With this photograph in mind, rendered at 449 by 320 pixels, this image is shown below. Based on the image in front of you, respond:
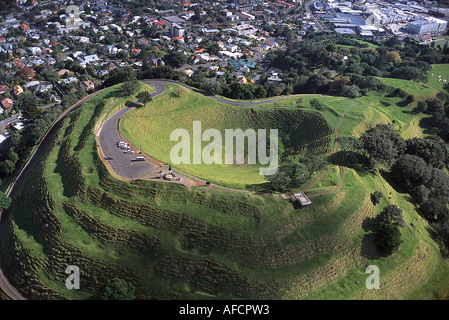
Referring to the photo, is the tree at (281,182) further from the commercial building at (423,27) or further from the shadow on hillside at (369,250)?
the commercial building at (423,27)

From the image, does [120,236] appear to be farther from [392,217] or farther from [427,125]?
[427,125]

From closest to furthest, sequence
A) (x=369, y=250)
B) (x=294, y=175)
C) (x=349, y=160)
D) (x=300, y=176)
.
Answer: (x=369, y=250) → (x=300, y=176) → (x=294, y=175) → (x=349, y=160)

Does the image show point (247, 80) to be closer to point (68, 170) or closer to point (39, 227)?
point (68, 170)

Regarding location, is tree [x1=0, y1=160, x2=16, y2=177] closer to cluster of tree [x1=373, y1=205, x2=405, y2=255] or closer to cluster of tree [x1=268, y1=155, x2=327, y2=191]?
cluster of tree [x1=268, y1=155, x2=327, y2=191]

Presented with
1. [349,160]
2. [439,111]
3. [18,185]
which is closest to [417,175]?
[349,160]

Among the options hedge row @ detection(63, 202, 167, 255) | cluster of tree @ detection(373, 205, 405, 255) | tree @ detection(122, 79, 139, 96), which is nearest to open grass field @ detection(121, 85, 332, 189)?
tree @ detection(122, 79, 139, 96)

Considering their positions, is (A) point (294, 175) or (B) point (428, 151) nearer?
(A) point (294, 175)

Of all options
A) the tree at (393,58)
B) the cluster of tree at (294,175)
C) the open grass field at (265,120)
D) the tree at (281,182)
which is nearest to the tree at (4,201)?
the open grass field at (265,120)

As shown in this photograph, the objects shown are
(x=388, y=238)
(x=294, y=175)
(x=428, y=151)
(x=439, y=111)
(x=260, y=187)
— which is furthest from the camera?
(x=439, y=111)
